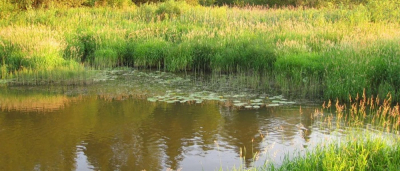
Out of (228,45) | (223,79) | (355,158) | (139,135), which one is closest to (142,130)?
(139,135)

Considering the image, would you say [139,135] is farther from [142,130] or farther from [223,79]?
[223,79]

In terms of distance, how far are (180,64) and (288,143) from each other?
875 cm

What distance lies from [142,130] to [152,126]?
0.35 metres

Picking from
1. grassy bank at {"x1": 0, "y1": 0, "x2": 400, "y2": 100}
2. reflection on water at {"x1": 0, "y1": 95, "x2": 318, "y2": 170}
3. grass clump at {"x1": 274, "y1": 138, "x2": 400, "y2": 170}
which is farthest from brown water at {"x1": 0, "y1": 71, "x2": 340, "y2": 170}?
grassy bank at {"x1": 0, "y1": 0, "x2": 400, "y2": 100}

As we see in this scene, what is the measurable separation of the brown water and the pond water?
0.02 m

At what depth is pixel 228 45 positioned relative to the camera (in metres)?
16.1

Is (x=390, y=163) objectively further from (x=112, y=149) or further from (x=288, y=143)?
(x=112, y=149)

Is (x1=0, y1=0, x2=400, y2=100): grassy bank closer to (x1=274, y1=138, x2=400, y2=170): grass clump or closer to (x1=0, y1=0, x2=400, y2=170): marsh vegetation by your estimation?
(x1=0, y1=0, x2=400, y2=170): marsh vegetation

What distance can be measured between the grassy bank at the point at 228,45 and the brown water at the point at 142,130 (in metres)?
1.48

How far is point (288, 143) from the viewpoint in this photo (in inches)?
302

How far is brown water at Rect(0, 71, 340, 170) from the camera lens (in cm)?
700

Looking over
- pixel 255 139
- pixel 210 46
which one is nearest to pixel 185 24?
pixel 210 46

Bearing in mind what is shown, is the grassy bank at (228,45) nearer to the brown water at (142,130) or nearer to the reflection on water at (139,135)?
the brown water at (142,130)


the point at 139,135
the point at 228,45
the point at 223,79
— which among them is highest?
the point at 228,45
